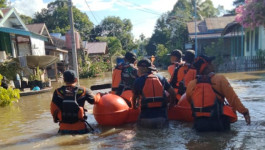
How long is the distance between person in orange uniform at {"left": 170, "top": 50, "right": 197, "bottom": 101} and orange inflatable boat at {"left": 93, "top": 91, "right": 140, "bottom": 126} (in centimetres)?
124

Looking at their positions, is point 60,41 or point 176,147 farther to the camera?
point 60,41

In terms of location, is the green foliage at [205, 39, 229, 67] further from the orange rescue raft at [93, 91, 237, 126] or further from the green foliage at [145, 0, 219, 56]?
the orange rescue raft at [93, 91, 237, 126]

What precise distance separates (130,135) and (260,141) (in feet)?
7.50

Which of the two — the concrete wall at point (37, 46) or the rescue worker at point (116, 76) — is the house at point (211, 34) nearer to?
the concrete wall at point (37, 46)

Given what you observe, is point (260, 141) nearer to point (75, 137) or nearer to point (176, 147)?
point (176, 147)

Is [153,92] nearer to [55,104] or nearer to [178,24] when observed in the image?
[55,104]

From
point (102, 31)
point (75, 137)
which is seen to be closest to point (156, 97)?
point (75, 137)

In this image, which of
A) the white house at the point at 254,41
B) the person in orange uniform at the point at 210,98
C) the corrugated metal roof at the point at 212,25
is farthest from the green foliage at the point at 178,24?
the person in orange uniform at the point at 210,98


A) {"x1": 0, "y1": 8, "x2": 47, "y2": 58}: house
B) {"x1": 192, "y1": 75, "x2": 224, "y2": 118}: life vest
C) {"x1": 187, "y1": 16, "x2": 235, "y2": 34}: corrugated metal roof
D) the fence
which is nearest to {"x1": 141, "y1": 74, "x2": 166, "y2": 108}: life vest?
{"x1": 192, "y1": 75, "x2": 224, "y2": 118}: life vest

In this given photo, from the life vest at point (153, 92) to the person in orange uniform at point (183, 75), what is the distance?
1.10 meters

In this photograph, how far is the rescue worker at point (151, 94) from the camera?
5441 mm

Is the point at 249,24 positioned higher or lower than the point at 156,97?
higher

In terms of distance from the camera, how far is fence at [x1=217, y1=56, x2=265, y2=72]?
2123cm

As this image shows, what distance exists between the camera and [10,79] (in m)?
13.7
